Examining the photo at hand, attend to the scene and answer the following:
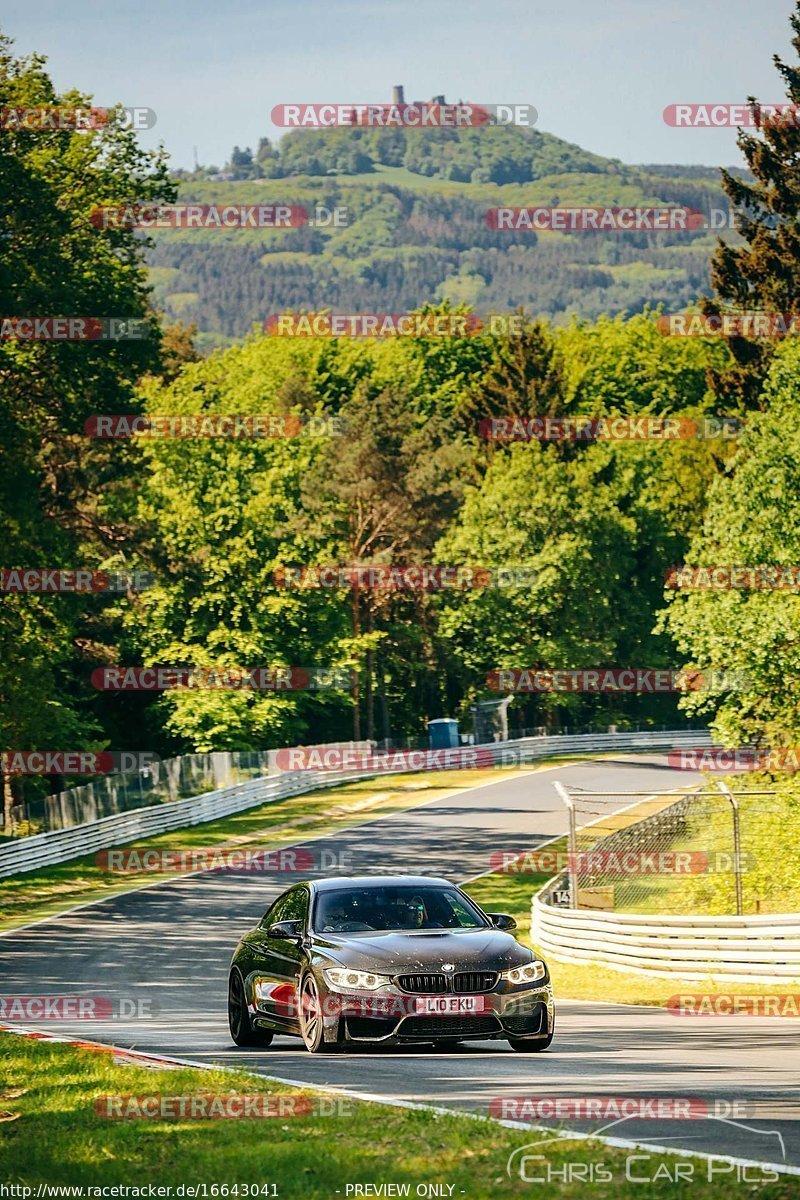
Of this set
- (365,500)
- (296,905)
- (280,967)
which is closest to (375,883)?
(296,905)

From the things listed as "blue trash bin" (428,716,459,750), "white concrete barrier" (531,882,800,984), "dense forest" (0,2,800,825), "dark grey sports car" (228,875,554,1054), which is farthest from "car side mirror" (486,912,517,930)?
"blue trash bin" (428,716,459,750)

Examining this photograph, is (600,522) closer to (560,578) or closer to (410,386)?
→ (560,578)

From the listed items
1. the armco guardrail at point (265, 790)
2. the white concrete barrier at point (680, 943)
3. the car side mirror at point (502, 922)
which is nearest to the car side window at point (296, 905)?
the car side mirror at point (502, 922)

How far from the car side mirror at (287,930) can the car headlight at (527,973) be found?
6.08ft

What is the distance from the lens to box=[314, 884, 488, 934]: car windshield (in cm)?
1405

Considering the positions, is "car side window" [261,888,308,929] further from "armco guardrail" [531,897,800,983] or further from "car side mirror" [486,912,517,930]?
"armco guardrail" [531,897,800,983]

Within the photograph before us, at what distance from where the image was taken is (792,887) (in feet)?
83.7

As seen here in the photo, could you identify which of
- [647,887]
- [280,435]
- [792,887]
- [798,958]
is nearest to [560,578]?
[280,435]

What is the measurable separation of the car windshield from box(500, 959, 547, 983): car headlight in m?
0.89

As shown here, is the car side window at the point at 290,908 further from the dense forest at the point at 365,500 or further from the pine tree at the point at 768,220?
the pine tree at the point at 768,220

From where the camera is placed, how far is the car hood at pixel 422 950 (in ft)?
42.6

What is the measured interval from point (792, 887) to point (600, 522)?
57.1m

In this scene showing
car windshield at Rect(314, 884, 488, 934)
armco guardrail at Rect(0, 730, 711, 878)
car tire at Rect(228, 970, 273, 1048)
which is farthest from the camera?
armco guardrail at Rect(0, 730, 711, 878)

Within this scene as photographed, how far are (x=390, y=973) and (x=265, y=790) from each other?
4283cm
